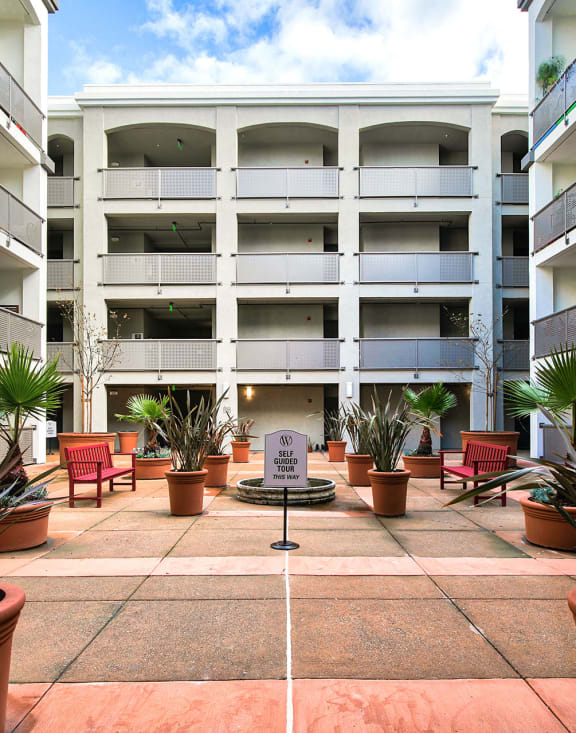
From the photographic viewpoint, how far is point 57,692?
11.2 ft

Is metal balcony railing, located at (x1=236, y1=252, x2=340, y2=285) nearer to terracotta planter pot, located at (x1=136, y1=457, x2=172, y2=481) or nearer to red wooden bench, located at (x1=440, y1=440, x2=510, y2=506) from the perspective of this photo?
terracotta planter pot, located at (x1=136, y1=457, x2=172, y2=481)

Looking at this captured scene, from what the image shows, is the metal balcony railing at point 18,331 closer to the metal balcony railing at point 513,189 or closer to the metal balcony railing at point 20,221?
the metal balcony railing at point 20,221

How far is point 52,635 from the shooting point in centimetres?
422

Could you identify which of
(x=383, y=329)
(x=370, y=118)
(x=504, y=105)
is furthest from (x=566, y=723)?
(x=504, y=105)

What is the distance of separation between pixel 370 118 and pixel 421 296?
25.6 ft

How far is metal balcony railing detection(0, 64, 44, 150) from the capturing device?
1570cm

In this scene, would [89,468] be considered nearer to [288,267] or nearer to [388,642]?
[388,642]

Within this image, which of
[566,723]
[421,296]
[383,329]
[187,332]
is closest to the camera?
[566,723]

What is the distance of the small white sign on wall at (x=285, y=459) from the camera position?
6781mm

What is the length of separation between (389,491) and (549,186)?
42.5ft

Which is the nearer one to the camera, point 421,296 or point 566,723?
point 566,723

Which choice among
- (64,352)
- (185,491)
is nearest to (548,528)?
(185,491)

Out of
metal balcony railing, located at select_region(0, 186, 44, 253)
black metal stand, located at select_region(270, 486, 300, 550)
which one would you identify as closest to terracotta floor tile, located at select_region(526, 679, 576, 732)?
black metal stand, located at select_region(270, 486, 300, 550)

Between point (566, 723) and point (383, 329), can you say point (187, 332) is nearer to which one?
point (383, 329)
